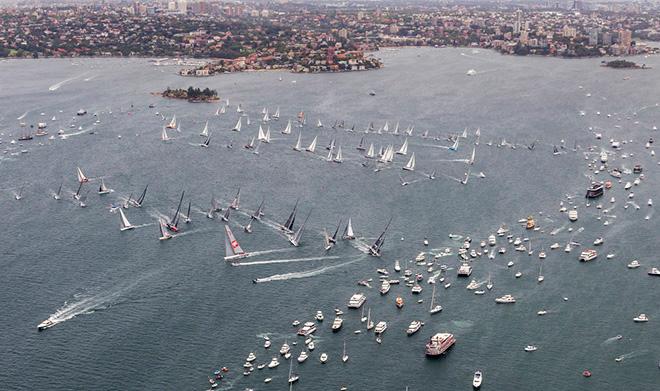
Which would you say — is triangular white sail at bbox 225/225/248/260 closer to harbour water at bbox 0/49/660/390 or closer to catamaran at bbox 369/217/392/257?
harbour water at bbox 0/49/660/390

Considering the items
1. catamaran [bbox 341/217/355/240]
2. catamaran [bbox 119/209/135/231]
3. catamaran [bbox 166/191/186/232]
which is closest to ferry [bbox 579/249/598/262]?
catamaran [bbox 341/217/355/240]

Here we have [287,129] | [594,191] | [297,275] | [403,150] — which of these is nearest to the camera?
[297,275]

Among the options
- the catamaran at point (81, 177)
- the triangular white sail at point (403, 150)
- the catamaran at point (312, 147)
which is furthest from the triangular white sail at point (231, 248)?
the triangular white sail at point (403, 150)

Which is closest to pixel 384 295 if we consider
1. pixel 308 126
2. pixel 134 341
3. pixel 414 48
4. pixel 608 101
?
pixel 134 341

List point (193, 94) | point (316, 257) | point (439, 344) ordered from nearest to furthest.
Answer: point (439, 344) → point (316, 257) → point (193, 94)

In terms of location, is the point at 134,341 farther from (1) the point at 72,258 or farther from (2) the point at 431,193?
(2) the point at 431,193

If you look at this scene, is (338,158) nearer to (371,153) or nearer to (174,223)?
(371,153)

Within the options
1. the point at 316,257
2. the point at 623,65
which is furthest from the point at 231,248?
the point at 623,65

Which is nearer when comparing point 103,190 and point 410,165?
point 103,190
